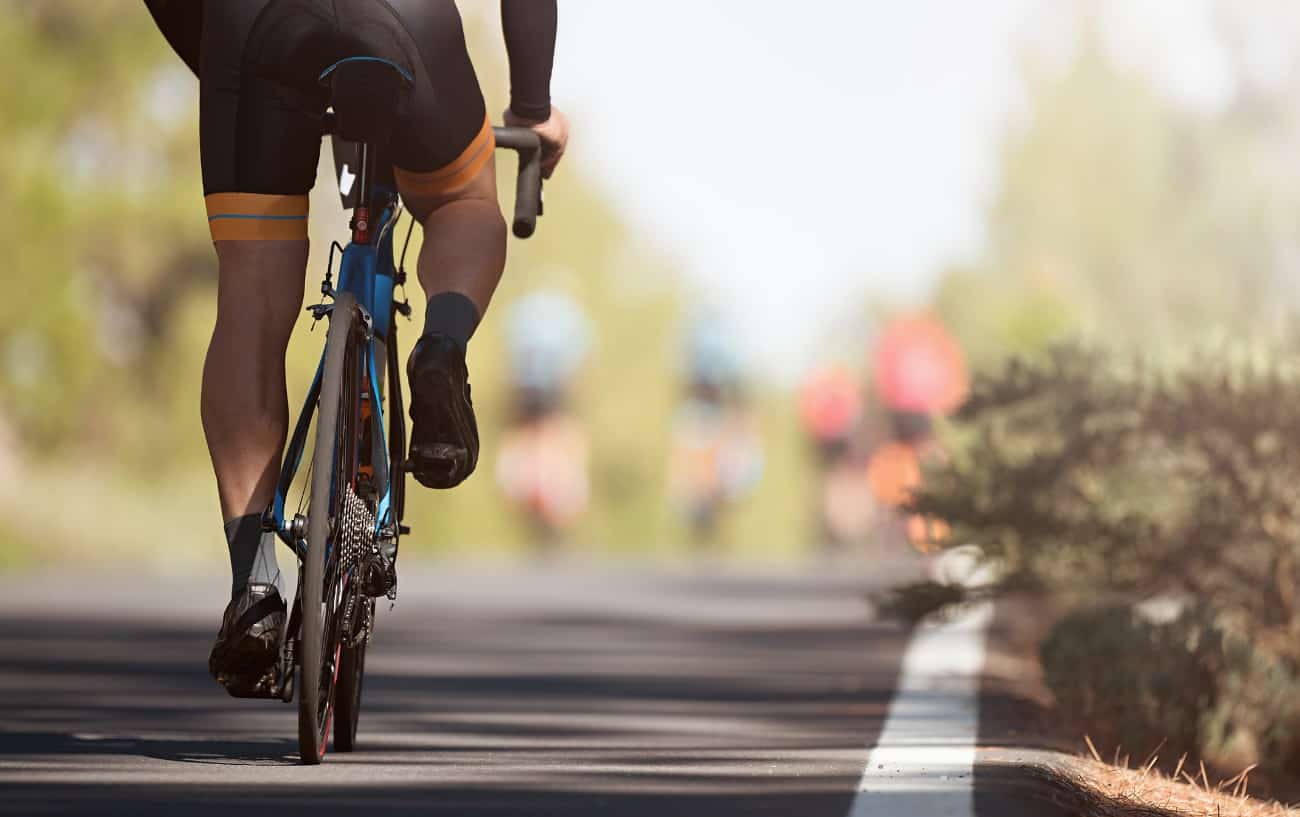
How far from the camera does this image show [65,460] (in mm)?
30109

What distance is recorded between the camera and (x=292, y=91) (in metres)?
6.51

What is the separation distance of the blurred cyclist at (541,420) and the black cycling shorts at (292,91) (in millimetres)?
24064

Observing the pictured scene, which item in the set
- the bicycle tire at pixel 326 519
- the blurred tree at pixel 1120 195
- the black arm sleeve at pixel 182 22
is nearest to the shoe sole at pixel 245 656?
the bicycle tire at pixel 326 519

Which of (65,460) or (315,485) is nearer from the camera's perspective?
(315,485)

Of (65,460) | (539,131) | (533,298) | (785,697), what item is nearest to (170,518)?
(65,460)

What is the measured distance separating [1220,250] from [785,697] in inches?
1946

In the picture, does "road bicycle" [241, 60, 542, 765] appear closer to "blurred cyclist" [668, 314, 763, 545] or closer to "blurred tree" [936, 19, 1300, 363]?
"blurred cyclist" [668, 314, 763, 545]

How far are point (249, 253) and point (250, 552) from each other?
2.15ft

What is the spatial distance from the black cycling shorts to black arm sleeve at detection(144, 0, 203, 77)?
84 millimetres

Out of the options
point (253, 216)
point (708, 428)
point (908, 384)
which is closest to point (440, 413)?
point (253, 216)

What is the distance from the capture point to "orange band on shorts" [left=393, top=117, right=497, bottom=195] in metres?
6.70

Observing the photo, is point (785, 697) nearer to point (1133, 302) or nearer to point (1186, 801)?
point (1186, 801)

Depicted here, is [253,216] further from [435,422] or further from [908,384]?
[908,384]

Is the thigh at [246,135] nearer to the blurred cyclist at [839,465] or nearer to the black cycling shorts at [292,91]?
the black cycling shorts at [292,91]
